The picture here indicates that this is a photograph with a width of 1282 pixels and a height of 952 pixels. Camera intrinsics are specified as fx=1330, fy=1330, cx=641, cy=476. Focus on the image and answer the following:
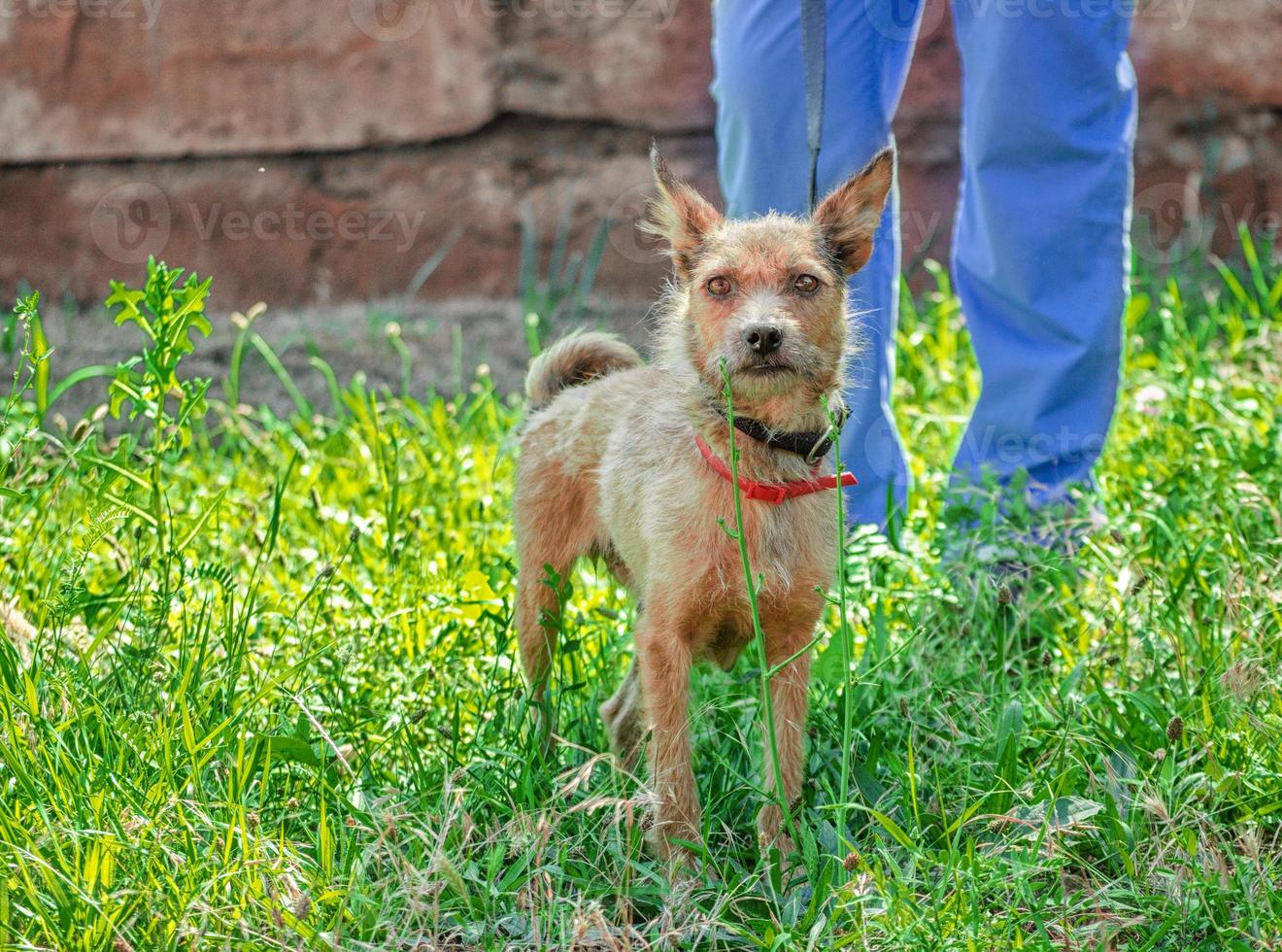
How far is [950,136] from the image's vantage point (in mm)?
5598

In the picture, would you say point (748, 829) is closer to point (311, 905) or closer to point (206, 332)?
point (311, 905)

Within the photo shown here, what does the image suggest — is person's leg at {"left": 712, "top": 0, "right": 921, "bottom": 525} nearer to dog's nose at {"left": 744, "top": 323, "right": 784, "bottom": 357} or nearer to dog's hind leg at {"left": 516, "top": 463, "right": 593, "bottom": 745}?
dog's hind leg at {"left": 516, "top": 463, "right": 593, "bottom": 745}

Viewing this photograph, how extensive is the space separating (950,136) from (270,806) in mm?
4272

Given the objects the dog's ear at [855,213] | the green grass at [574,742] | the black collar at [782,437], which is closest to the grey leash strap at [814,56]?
the dog's ear at [855,213]

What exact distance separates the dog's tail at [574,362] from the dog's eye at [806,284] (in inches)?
32.1

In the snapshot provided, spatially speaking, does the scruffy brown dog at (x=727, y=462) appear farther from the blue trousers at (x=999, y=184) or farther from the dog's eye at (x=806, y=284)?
the blue trousers at (x=999, y=184)

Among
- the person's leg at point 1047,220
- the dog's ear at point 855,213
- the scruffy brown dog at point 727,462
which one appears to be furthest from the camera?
the person's leg at point 1047,220

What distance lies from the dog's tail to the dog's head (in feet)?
1.74

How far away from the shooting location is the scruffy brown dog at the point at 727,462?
2545 mm

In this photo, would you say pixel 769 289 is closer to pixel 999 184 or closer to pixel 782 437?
pixel 782 437

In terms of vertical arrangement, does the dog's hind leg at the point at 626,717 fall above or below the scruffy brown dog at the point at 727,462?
below

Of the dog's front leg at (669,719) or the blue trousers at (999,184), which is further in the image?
the blue trousers at (999,184)

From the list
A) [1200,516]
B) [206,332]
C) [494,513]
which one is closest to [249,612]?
[206,332]

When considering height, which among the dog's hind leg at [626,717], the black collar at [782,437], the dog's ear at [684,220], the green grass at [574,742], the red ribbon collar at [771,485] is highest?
the dog's ear at [684,220]
